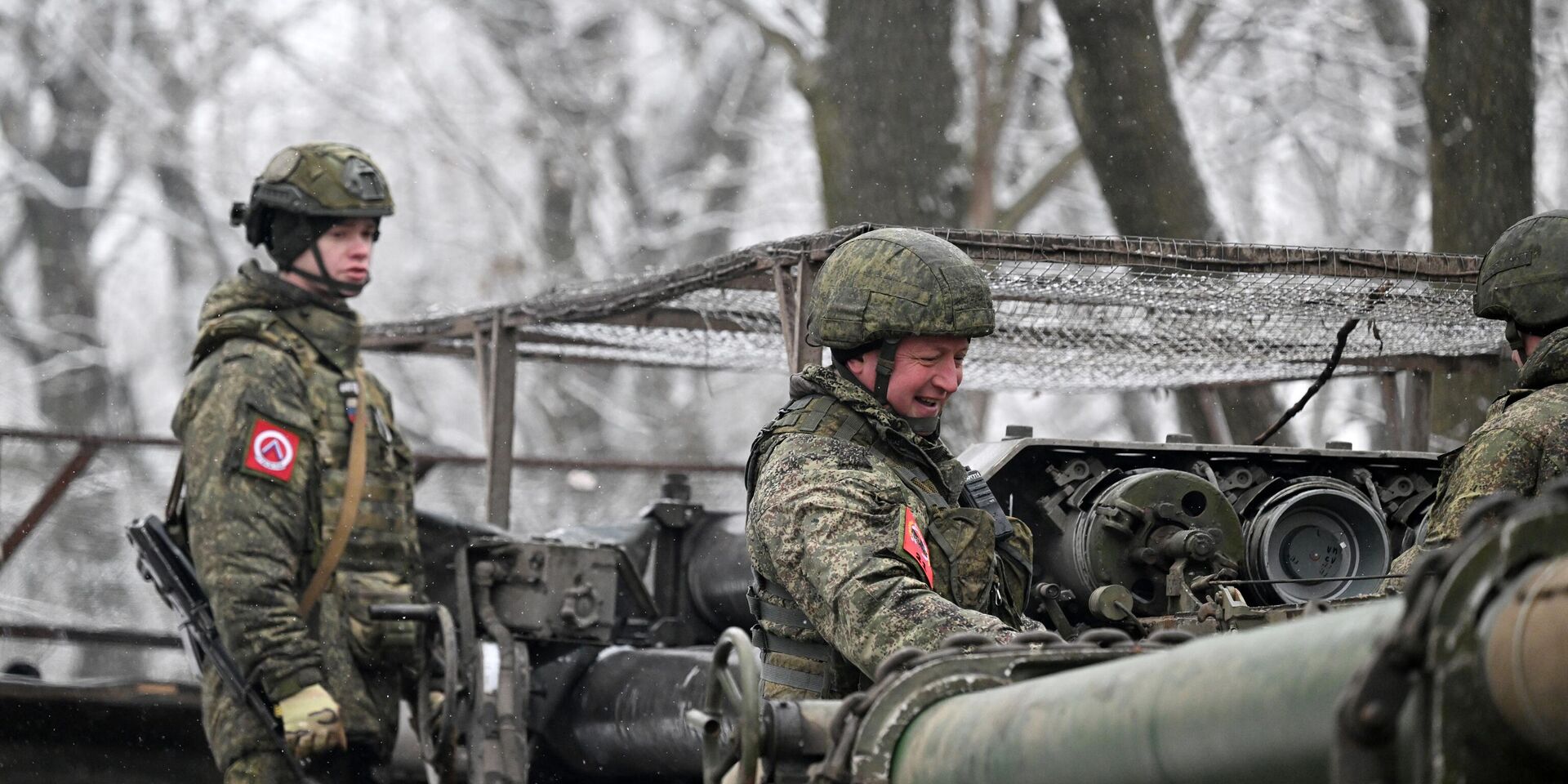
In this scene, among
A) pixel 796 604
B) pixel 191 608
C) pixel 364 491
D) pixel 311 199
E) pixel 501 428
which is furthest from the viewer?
pixel 501 428

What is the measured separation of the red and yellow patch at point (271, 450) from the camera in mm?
5641

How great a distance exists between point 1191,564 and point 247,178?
1708 cm

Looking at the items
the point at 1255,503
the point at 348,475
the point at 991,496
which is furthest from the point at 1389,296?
the point at 348,475

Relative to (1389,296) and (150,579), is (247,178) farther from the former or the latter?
(1389,296)

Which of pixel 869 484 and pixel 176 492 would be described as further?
pixel 176 492

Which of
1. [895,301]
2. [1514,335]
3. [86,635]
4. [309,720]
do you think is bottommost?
[86,635]

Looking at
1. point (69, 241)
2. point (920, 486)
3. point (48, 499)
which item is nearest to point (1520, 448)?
point (920, 486)

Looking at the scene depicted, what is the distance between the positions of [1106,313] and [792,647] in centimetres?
239

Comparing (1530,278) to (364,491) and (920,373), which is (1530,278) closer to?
(920,373)

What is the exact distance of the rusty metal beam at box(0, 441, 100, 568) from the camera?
8.32 meters

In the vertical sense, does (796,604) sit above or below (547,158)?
below

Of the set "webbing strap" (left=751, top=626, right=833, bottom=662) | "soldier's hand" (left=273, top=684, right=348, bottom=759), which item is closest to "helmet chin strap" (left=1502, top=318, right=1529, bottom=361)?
"webbing strap" (left=751, top=626, right=833, bottom=662)

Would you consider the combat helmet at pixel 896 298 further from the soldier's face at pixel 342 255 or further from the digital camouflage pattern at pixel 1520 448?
the soldier's face at pixel 342 255

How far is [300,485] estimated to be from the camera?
574 cm
